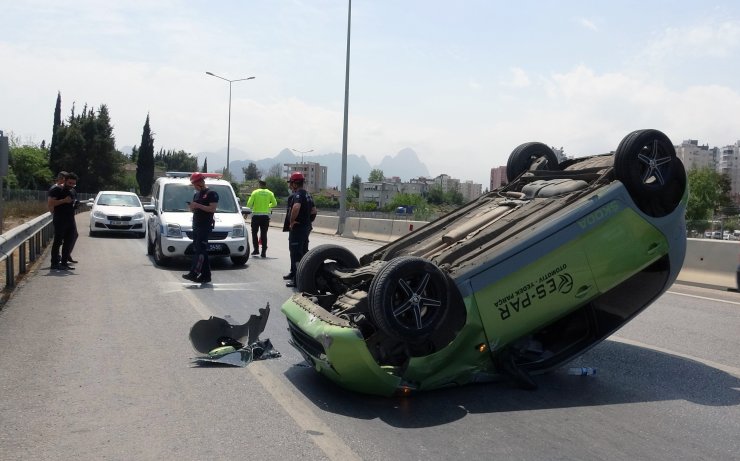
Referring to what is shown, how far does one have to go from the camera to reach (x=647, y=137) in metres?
5.86

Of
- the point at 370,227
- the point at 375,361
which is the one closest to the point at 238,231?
the point at 375,361

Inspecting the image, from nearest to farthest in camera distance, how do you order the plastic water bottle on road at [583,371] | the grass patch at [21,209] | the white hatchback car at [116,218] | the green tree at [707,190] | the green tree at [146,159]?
1. the plastic water bottle on road at [583,371]
2. the white hatchback car at [116,218]
3. the grass patch at [21,209]
4. the green tree at [707,190]
5. the green tree at [146,159]

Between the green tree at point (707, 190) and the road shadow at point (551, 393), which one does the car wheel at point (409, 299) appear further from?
the green tree at point (707, 190)

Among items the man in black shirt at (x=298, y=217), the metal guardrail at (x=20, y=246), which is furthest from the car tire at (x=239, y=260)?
the metal guardrail at (x=20, y=246)

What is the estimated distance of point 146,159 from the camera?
3989 inches

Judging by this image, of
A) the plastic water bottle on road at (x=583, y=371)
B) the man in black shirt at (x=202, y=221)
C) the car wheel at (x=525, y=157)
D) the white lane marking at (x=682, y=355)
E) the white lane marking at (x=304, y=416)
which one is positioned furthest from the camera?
the man in black shirt at (x=202, y=221)

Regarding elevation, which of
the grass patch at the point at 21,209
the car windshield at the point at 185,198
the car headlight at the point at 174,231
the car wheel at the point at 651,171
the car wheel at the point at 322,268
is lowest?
the grass patch at the point at 21,209

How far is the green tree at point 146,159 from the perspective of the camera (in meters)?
101

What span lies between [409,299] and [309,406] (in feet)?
3.36

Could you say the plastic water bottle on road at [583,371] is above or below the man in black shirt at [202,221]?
below

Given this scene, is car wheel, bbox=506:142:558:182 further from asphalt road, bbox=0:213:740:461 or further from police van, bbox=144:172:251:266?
police van, bbox=144:172:251:266

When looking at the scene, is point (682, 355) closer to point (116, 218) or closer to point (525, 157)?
point (525, 157)

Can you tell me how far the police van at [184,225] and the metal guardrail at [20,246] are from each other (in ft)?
7.32

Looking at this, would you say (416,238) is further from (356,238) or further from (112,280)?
(356,238)
